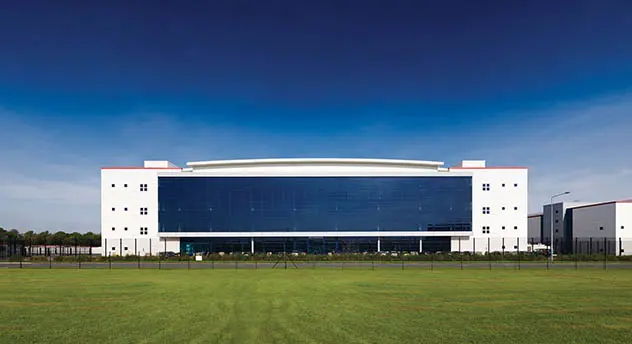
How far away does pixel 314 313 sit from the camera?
1634 cm

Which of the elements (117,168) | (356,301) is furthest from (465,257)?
(117,168)

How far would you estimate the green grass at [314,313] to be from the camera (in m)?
12.9

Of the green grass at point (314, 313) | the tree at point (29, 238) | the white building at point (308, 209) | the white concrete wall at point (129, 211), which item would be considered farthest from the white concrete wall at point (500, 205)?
the tree at point (29, 238)

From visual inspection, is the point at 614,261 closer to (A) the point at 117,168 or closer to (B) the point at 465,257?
(B) the point at 465,257

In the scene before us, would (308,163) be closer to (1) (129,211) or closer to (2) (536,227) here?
(1) (129,211)

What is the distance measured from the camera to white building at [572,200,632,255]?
64.5 metres

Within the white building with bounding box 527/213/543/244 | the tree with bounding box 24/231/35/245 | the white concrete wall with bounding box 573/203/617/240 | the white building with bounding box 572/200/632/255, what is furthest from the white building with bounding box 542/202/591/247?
the tree with bounding box 24/231/35/245

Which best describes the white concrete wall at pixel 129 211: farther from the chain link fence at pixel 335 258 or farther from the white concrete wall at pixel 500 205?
the white concrete wall at pixel 500 205

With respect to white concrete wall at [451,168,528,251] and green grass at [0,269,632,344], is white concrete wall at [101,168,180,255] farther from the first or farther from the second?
white concrete wall at [451,168,528,251]

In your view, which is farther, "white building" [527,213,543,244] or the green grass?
"white building" [527,213,543,244]

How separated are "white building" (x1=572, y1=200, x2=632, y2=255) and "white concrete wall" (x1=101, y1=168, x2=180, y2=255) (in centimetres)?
6615

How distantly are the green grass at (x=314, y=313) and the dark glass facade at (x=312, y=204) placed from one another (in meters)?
42.0

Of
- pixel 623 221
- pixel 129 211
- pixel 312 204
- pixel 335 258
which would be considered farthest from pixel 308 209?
pixel 623 221

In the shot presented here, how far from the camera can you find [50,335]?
12961 millimetres
